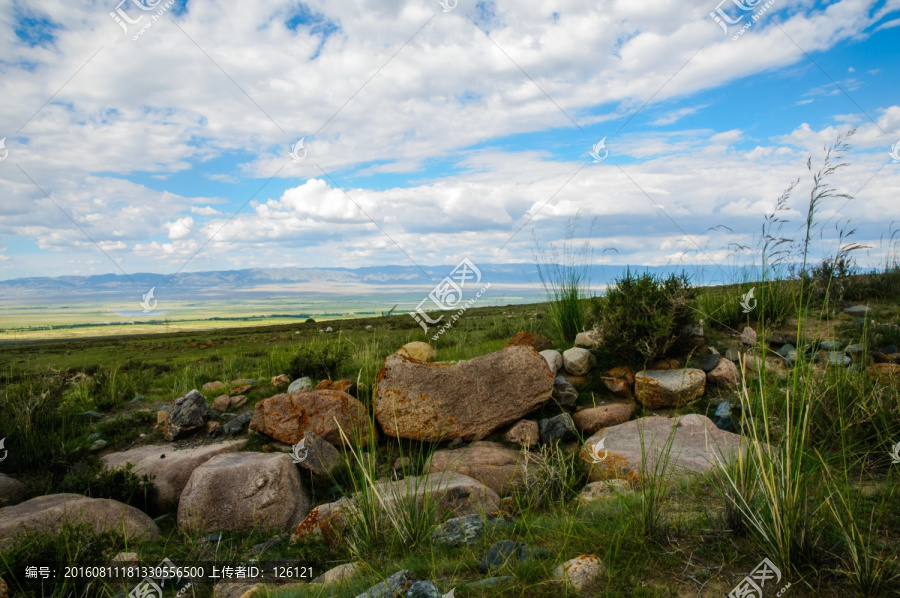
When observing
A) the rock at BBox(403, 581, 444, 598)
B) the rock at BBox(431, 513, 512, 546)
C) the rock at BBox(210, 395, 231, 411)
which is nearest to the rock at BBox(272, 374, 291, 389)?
the rock at BBox(210, 395, 231, 411)

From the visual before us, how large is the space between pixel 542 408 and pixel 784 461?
15.3 ft

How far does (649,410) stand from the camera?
7.98m

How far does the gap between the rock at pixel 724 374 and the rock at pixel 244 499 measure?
6328 mm

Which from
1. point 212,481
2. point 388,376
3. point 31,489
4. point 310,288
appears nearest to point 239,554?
point 212,481

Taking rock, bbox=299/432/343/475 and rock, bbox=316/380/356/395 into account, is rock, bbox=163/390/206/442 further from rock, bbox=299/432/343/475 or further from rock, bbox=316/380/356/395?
rock, bbox=299/432/343/475

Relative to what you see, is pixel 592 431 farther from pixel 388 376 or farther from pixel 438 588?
pixel 438 588

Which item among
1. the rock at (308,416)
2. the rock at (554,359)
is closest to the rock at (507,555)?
the rock at (308,416)

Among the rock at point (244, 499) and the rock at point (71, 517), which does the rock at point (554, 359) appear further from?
the rock at point (71, 517)

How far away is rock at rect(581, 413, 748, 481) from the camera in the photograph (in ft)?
18.6

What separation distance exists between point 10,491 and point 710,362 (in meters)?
10.0

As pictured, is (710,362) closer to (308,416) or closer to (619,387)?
(619,387)

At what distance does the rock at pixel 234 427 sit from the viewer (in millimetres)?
8344

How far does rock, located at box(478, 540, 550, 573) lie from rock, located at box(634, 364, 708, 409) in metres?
4.71

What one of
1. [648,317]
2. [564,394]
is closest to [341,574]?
[564,394]
